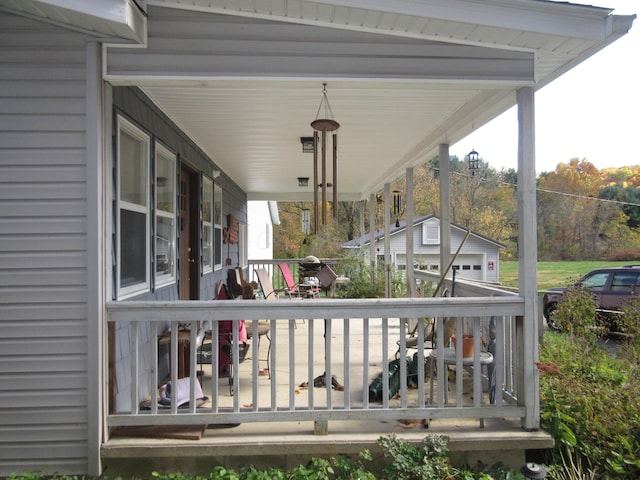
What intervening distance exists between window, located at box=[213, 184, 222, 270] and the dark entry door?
3.87 feet

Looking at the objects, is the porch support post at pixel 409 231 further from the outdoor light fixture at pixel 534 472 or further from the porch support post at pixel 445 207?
the outdoor light fixture at pixel 534 472

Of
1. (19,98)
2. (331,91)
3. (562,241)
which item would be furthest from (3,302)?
(562,241)

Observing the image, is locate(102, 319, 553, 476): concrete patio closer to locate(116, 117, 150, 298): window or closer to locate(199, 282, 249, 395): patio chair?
locate(199, 282, 249, 395): patio chair

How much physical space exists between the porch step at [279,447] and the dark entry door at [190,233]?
256cm

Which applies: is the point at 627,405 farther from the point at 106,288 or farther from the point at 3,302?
the point at 3,302

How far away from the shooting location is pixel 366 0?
279 cm

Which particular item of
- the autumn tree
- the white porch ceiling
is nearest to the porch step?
the white porch ceiling

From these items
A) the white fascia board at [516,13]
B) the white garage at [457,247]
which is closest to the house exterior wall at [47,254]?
the white fascia board at [516,13]

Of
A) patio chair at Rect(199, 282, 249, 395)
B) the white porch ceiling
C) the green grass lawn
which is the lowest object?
the green grass lawn

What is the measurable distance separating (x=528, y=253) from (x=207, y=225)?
14.5ft

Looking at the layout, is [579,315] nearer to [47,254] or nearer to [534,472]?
[534,472]

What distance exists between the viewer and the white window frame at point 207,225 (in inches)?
243

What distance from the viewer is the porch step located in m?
2.95

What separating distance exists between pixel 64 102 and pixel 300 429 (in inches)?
100
